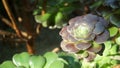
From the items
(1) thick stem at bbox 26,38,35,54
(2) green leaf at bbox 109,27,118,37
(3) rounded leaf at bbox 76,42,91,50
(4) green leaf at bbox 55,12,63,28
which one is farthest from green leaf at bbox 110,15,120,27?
(1) thick stem at bbox 26,38,35,54

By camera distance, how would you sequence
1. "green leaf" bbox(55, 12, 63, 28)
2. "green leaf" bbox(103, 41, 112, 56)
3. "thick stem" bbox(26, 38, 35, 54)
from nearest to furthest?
"green leaf" bbox(103, 41, 112, 56)
"green leaf" bbox(55, 12, 63, 28)
"thick stem" bbox(26, 38, 35, 54)

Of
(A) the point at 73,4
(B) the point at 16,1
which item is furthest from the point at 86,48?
(B) the point at 16,1

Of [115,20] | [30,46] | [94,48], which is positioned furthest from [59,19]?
[94,48]

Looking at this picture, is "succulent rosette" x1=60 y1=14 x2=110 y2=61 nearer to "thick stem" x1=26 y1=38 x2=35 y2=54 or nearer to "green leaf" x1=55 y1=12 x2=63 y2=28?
"green leaf" x1=55 y1=12 x2=63 y2=28

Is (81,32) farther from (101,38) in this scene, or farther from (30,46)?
(30,46)

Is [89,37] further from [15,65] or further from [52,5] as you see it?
[52,5]
